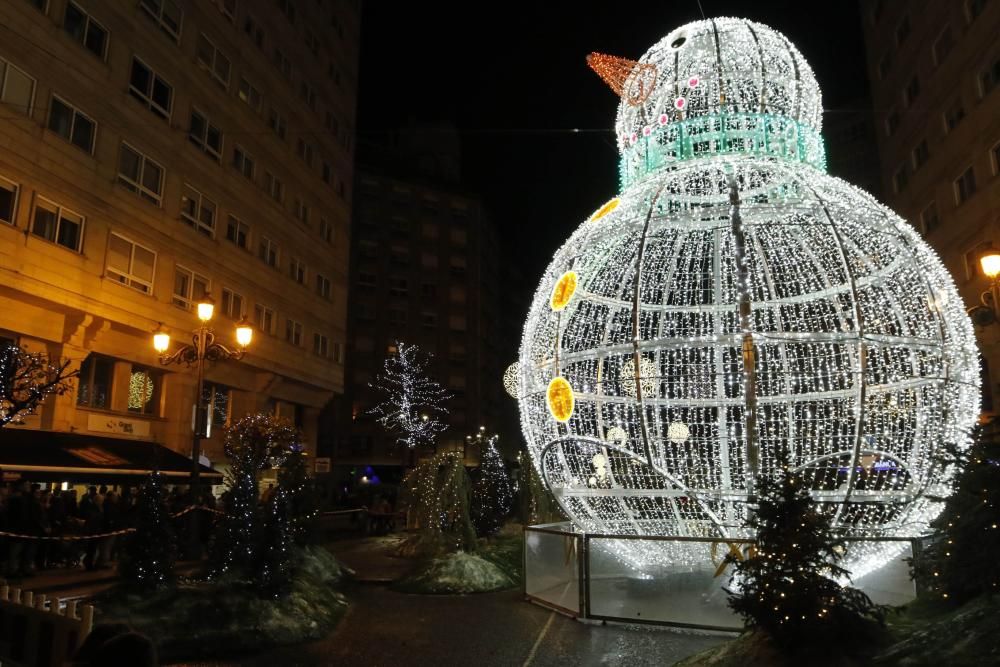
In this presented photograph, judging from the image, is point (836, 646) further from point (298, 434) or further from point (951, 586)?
point (298, 434)

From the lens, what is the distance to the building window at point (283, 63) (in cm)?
2753

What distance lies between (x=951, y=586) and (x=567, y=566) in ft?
13.4

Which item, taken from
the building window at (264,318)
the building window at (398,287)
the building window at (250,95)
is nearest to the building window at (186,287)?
the building window at (264,318)

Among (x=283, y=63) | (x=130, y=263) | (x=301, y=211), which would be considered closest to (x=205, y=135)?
(x=130, y=263)

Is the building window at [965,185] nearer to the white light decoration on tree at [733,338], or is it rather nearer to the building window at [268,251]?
the white light decoration on tree at [733,338]

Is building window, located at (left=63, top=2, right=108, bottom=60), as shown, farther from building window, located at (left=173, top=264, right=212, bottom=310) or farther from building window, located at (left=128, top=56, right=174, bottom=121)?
building window, located at (left=173, top=264, right=212, bottom=310)

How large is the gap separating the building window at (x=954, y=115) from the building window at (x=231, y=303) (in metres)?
23.0

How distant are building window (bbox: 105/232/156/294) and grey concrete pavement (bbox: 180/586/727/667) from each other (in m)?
12.6

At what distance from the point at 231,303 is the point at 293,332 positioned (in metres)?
4.25

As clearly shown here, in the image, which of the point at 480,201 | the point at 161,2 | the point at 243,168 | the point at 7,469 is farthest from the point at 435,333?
the point at 7,469

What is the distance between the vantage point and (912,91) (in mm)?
26609

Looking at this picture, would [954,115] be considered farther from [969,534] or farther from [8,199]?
[8,199]

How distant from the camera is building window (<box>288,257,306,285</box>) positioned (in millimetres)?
27831

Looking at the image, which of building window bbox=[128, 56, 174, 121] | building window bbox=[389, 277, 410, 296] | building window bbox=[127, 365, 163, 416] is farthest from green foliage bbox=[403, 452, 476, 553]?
building window bbox=[389, 277, 410, 296]
